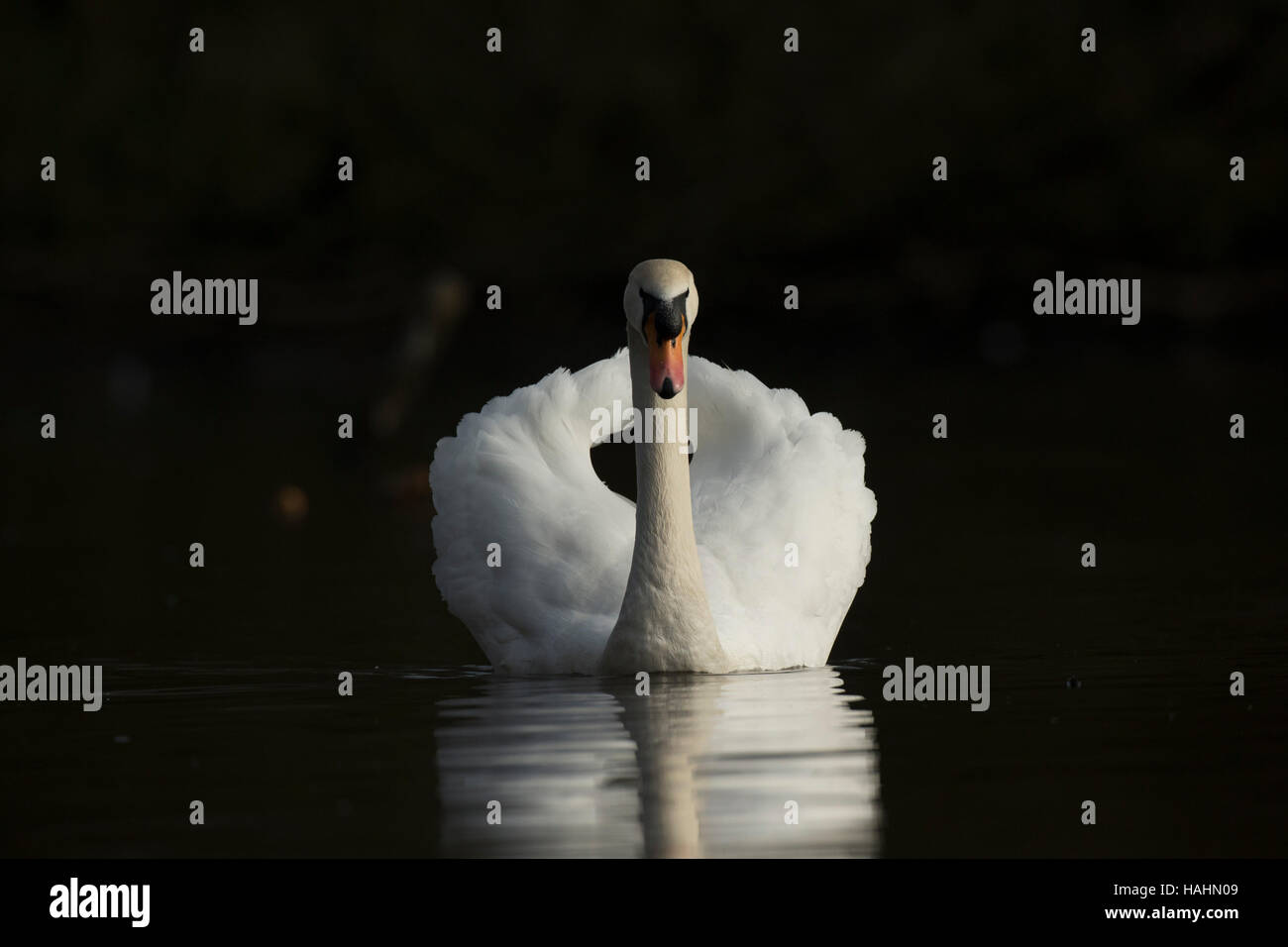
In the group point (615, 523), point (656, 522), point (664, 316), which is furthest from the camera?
point (615, 523)

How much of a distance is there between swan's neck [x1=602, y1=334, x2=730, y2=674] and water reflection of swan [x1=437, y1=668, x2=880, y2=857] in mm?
108

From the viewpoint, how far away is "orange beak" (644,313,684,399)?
1073 cm

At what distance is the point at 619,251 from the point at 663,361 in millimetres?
32933

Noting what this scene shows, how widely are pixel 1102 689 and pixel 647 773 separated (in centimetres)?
259

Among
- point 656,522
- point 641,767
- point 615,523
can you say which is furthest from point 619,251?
point 641,767

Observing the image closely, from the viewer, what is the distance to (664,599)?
1085 cm

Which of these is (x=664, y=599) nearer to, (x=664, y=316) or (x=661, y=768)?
(x=664, y=316)

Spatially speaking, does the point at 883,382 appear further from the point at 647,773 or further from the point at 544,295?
the point at 647,773

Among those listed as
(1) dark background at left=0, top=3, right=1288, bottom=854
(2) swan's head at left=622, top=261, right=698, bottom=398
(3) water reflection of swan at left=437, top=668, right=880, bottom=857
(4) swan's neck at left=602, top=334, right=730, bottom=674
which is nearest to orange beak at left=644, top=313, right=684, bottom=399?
(2) swan's head at left=622, top=261, right=698, bottom=398

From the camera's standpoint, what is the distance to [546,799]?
845cm

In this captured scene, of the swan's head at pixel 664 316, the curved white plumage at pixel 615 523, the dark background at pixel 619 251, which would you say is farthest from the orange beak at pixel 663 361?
the dark background at pixel 619 251

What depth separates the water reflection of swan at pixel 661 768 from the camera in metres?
7.90

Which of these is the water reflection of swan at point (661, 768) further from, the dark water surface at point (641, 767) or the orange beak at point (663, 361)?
the orange beak at point (663, 361)

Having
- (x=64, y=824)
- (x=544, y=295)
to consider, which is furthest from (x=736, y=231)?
(x=64, y=824)
